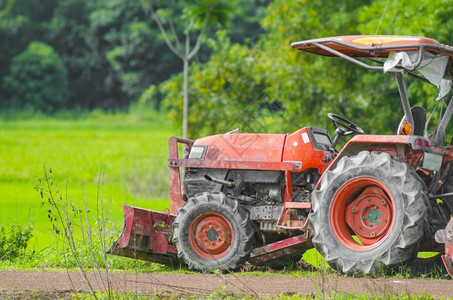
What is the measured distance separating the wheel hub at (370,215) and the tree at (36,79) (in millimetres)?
50549

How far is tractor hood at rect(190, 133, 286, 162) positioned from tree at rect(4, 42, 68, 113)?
4882 centimetres

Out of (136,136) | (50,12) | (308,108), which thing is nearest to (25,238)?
(308,108)

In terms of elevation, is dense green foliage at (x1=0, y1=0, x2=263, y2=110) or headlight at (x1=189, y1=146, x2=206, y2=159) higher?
dense green foliage at (x1=0, y1=0, x2=263, y2=110)

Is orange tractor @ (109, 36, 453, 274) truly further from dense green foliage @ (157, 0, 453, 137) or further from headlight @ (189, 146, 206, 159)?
dense green foliage @ (157, 0, 453, 137)

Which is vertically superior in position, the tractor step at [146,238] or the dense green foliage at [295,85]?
the dense green foliage at [295,85]

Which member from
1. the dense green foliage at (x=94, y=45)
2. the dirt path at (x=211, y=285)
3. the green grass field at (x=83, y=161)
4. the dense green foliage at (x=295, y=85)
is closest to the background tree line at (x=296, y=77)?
the dense green foliage at (x=295, y=85)

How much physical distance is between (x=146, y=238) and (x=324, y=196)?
2210 millimetres

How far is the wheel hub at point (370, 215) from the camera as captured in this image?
860 cm

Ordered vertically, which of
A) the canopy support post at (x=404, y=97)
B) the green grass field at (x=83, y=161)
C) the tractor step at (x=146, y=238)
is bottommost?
the green grass field at (x=83, y=161)

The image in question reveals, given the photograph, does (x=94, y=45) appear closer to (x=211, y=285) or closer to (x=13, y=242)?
(x=13, y=242)

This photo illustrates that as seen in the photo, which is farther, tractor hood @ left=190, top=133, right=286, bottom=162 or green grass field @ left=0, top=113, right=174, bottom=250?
green grass field @ left=0, top=113, right=174, bottom=250

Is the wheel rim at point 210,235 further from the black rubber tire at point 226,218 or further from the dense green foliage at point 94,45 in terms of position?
the dense green foliage at point 94,45

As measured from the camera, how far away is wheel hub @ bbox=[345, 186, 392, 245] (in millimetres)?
8602

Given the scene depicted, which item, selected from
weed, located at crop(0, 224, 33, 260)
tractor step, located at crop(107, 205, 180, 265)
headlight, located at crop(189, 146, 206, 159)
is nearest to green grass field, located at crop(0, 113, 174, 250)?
tractor step, located at crop(107, 205, 180, 265)
